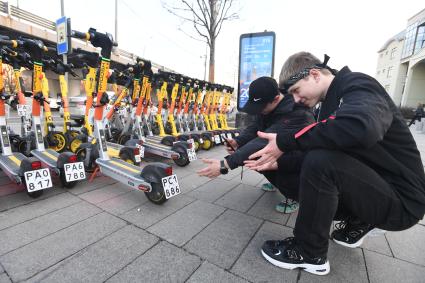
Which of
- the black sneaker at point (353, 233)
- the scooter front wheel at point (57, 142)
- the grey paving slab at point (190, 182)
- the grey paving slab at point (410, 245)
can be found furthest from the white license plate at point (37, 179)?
the grey paving slab at point (410, 245)

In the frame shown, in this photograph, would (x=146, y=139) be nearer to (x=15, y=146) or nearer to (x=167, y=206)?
(x=15, y=146)

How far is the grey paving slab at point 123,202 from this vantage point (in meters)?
2.62

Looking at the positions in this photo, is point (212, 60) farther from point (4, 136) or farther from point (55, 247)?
point (55, 247)

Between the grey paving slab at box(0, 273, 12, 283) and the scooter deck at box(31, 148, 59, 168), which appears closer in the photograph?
the grey paving slab at box(0, 273, 12, 283)

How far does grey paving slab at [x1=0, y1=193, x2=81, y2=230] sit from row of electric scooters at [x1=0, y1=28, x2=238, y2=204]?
0.18 metres

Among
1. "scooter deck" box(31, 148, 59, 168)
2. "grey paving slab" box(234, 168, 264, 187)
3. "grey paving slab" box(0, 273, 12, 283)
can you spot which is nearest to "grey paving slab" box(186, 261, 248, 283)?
"grey paving slab" box(0, 273, 12, 283)

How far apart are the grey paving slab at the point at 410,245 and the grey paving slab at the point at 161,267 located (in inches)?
69.1

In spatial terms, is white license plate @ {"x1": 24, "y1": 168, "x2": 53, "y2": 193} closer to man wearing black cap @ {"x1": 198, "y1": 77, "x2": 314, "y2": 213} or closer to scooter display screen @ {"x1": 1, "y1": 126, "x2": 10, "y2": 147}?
scooter display screen @ {"x1": 1, "y1": 126, "x2": 10, "y2": 147}

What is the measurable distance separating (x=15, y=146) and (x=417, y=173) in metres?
6.01

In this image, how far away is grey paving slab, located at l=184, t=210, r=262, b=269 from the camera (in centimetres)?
185

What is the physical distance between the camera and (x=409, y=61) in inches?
1361

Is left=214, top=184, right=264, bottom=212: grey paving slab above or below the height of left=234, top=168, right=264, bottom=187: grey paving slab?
below

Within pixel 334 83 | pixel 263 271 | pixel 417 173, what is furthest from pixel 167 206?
pixel 417 173

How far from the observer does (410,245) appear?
84.1 inches
